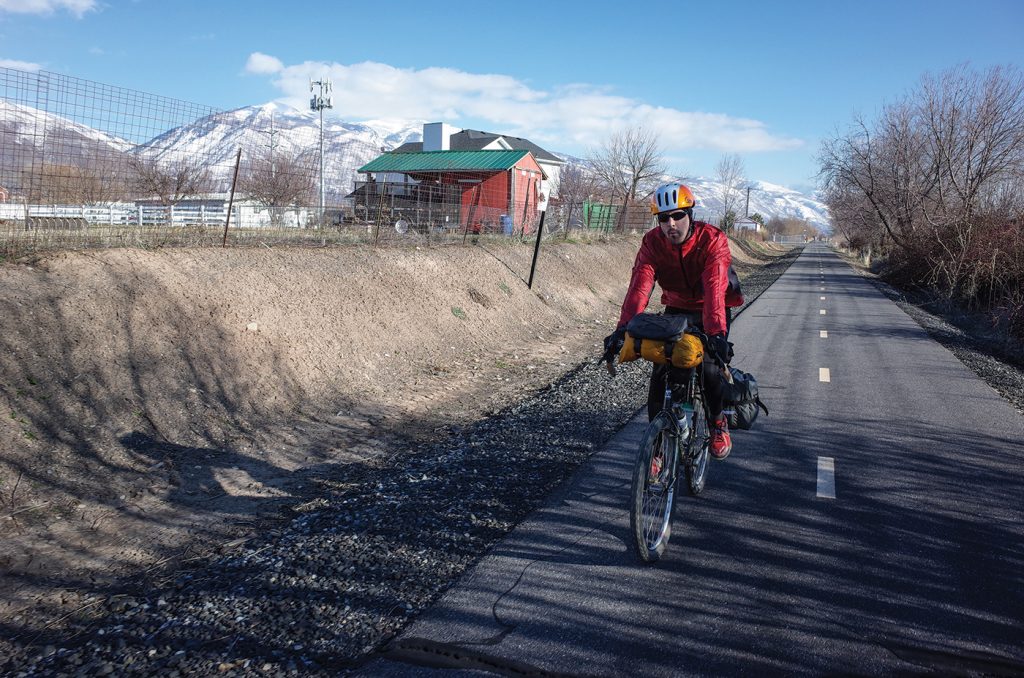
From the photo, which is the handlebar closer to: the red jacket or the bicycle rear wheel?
the red jacket

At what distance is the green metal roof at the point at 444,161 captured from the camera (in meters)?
36.7

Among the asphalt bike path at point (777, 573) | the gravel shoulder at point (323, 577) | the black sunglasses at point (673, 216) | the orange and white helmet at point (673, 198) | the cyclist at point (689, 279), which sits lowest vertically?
the gravel shoulder at point (323, 577)

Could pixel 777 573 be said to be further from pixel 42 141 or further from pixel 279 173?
pixel 279 173

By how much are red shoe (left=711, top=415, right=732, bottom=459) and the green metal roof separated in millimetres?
31899

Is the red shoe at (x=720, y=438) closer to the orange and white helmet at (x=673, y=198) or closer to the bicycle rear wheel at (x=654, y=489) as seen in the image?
the bicycle rear wheel at (x=654, y=489)

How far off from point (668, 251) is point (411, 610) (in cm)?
279

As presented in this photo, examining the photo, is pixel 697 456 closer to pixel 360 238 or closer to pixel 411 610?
pixel 411 610

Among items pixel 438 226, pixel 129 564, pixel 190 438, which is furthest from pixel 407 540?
pixel 438 226

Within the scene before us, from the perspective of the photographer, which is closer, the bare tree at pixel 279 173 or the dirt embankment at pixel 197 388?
the dirt embankment at pixel 197 388

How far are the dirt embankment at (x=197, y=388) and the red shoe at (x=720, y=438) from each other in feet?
11.6

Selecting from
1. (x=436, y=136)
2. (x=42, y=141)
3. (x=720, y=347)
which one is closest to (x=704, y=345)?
(x=720, y=347)

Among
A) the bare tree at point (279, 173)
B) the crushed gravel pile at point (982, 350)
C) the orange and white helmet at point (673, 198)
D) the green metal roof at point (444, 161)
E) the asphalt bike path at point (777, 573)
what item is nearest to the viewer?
the asphalt bike path at point (777, 573)

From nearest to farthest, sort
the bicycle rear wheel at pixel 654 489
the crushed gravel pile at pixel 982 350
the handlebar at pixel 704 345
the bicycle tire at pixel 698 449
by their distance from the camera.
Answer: the bicycle rear wheel at pixel 654 489
the handlebar at pixel 704 345
the bicycle tire at pixel 698 449
the crushed gravel pile at pixel 982 350

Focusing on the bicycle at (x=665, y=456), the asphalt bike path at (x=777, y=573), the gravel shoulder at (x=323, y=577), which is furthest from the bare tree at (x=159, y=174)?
the bicycle at (x=665, y=456)
